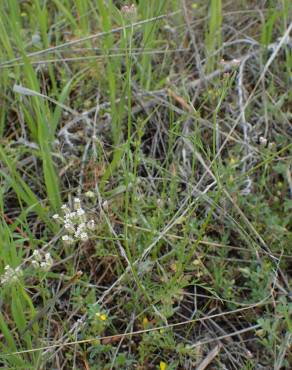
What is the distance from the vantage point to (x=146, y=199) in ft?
5.72

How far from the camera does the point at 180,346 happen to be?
1.51 metres

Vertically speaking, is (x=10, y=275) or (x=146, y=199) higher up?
(x=10, y=275)

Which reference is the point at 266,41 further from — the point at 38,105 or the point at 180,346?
the point at 180,346

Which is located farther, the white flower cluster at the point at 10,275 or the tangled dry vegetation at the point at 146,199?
the tangled dry vegetation at the point at 146,199

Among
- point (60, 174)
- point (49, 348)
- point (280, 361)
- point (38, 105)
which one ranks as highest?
point (38, 105)

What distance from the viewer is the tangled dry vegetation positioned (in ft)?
4.93

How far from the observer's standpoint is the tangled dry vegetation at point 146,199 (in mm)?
1503

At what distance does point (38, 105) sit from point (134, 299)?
0.61 m

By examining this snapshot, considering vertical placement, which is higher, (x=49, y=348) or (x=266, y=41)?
(x=266, y=41)

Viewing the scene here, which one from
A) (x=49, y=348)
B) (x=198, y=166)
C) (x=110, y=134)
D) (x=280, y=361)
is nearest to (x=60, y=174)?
(x=110, y=134)

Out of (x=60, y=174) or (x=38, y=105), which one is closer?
(x=38, y=105)

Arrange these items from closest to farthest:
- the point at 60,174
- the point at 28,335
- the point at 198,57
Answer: the point at 28,335
the point at 60,174
the point at 198,57

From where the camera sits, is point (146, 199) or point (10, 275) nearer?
point (10, 275)

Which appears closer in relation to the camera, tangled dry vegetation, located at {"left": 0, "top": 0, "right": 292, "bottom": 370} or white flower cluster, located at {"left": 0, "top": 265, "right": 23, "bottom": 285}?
white flower cluster, located at {"left": 0, "top": 265, "right": 23, "bottom": 285}
